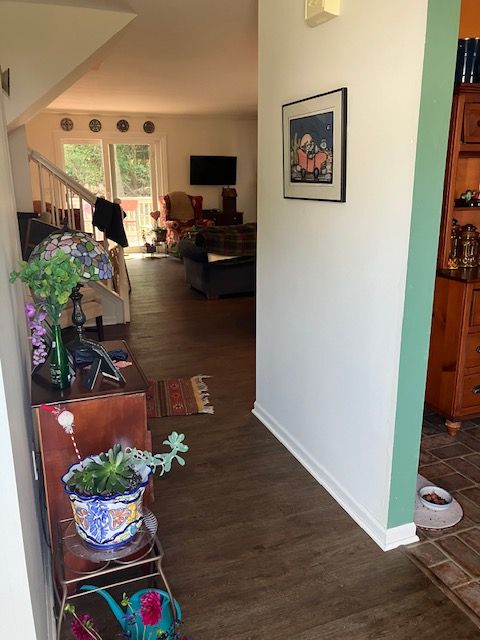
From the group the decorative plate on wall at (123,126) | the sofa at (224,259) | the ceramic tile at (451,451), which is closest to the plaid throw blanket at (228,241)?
the sofa at (224,259)

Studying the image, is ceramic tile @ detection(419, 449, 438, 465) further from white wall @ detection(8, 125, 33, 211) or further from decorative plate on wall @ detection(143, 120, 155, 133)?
decorative plate on wall @ detection(143, 120, 155, 133)

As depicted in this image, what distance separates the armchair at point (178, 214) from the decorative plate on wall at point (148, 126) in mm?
1200

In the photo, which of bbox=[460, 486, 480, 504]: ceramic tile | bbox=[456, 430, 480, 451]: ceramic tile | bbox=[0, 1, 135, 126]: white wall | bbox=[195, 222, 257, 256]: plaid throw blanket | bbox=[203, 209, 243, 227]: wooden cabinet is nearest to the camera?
bbox=[460, 486, 480, 504]: ceramic tile

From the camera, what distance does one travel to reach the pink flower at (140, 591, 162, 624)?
1.48 meters

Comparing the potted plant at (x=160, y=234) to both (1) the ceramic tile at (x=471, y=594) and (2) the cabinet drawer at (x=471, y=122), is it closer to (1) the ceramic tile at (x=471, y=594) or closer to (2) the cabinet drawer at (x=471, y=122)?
(2) the cabinet drawer at (x=471, y=122)

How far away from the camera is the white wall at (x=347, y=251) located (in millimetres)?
1829

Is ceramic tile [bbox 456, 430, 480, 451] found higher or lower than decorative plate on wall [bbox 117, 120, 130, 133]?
lower

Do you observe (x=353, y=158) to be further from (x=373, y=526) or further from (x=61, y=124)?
(x=61, y=124)

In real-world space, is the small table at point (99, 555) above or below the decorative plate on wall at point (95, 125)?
below

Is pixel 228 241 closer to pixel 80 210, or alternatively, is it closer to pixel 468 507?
pixel 80 210

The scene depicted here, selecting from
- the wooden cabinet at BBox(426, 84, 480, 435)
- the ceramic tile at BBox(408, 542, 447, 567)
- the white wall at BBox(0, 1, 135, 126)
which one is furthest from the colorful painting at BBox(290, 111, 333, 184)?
the white wall at BBox(0, 1, 135, 126)

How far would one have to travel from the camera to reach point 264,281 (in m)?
3.04

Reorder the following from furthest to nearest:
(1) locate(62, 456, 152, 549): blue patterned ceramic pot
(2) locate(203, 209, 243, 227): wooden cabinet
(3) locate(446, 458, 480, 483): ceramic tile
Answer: (2) locate(203, 209, 243, 227): wooden cabinet
(3) locate(446, 458, 480, 483): ceramic tile
(1) locate(62, 456, 152, 549): blue patterned ceramic pot

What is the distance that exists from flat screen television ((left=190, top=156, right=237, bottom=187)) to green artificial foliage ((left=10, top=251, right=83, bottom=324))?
29.2ft
